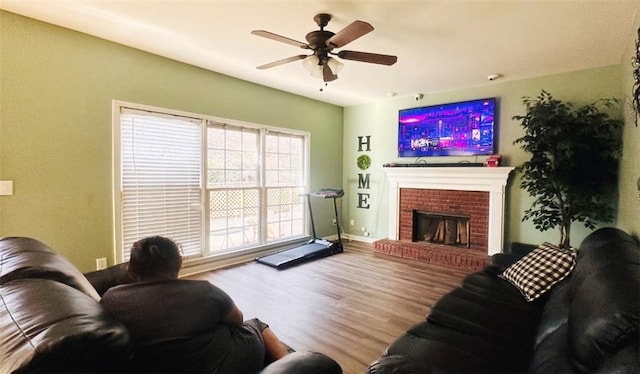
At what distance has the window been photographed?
344 centimetres

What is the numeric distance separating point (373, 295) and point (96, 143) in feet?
11.0

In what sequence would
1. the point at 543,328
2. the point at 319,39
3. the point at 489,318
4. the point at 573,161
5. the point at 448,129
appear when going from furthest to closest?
the point at 448,129 < the point at 573,161 < the point at 319,39 < the point at 489,318 < the point at 543,328

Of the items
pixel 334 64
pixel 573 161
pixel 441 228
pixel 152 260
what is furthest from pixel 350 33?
pixel 441 228

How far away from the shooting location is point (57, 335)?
77cm

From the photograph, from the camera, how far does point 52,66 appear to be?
290 cm

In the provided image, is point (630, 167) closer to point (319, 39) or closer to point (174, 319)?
point (319, 39)

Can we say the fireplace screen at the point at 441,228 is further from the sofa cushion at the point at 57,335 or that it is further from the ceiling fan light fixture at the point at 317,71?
the sofa cushion at the point at 57,335

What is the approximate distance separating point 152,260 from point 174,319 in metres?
0.28

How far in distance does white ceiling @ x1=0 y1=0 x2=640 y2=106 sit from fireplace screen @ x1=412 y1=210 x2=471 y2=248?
2.18m

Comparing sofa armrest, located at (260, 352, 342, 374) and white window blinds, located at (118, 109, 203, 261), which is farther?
white window blinds, located at (118, 109, 203, 261)

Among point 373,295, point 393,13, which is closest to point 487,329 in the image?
point 373,295

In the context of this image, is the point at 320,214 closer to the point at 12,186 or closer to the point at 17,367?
the point at 12,186

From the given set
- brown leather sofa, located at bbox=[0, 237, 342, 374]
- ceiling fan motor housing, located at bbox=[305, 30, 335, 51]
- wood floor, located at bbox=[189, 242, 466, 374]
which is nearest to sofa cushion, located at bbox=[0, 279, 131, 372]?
brown leather sofa, located at bbox=[0, 237, 342, 374]

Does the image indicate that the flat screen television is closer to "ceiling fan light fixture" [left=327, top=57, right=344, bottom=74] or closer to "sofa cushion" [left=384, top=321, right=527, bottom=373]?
"ceiling fan light fixture" [left=327, top=57, right=344, bottom=74]
